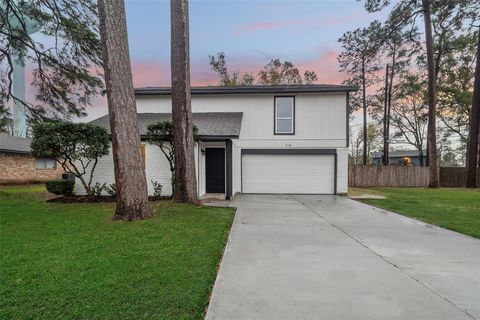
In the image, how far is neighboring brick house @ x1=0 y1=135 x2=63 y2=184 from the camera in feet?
59.9

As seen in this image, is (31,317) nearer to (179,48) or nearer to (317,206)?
(179,48)

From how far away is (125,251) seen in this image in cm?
459

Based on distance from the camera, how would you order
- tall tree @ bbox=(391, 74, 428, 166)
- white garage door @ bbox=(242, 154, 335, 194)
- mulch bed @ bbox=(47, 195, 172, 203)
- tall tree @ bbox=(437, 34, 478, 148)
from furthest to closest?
tall tree @ bbox=(391, 74, 428, 166) < tall tree @ bbox=(437, 34, 478, 148) < white garage door @ bbox=(242, 154, 335, 194) < mulch bed @ bbox=(47, 195, 172, 203)

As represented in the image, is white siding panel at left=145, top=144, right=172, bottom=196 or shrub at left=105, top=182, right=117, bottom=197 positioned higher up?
white siding panel at left=145, top=144, right=172, bottom=196

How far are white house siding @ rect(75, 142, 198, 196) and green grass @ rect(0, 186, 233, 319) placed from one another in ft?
15.6

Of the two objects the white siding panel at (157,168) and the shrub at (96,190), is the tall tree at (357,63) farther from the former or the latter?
the shrub at (96,190)

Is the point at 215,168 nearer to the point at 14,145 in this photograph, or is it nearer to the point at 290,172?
the point at 290,172

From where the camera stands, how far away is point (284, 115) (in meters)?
14.7

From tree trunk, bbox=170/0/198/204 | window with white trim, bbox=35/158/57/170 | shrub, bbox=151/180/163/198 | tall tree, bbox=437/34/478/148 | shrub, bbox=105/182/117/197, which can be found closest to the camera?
tree trunk, bbox=170/0/198/204

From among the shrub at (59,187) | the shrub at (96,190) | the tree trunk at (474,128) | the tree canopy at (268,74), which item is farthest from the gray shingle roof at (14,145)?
the tree trunk at (474,128)

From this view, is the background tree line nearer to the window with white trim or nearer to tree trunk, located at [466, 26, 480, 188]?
tree trunk, located at [466, 26, 480, 188]

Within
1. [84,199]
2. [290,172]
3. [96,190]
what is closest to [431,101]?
[290,172]

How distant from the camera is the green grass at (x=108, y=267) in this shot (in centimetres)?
285

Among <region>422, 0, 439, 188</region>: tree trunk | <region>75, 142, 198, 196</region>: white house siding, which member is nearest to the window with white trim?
<region>75, 142, 198, 196</region>: white house siding
